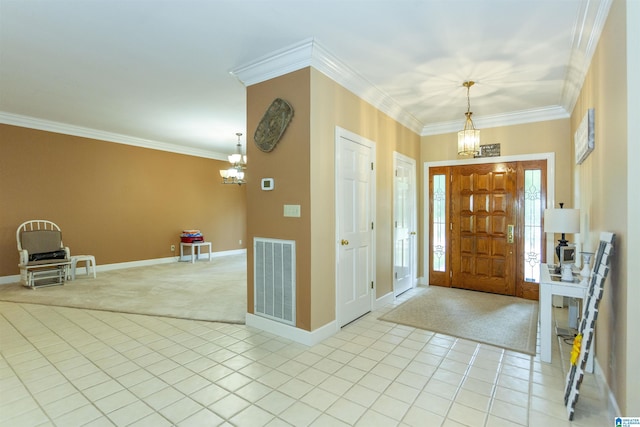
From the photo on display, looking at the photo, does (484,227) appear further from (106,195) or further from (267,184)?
(106,195)

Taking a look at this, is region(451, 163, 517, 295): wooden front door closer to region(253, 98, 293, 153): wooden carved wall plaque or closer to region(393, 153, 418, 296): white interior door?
region(393, 153, 418, 296): white interior door

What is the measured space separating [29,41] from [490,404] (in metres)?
4.82

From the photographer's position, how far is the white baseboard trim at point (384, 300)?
13.2 feet

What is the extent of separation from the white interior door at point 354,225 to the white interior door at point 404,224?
31.7 inches

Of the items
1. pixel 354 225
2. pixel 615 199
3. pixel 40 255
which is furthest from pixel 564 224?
pixel 40 255

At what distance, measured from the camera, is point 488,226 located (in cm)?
487

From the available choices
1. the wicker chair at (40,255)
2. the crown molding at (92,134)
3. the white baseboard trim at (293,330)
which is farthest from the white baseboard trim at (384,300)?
the crown molding at (92,134)

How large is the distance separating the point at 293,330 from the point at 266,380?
74 centimetres

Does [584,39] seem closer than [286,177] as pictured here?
Yes

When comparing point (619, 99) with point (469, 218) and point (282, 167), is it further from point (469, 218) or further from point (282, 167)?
point (469, 218)

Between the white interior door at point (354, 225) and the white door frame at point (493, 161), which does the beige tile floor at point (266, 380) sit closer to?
the white interior door at point (354, 225)

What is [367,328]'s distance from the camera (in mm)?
3383

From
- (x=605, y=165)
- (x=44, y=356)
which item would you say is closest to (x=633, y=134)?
(x=605, y=165)

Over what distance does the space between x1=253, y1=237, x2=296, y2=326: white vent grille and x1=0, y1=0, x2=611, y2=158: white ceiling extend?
1262 millimetres
